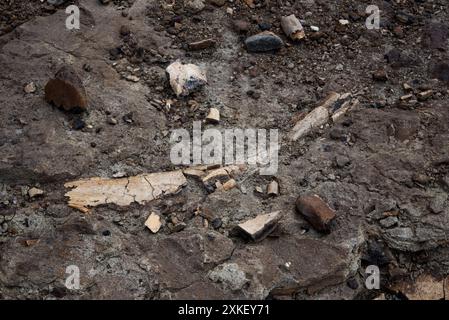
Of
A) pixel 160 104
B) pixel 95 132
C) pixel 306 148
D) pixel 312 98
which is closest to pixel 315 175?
pixel 306 148

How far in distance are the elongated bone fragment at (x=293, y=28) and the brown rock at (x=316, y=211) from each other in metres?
1.31

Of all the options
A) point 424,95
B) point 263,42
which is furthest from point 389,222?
point 263,42

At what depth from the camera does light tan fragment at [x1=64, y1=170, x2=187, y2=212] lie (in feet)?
9.50

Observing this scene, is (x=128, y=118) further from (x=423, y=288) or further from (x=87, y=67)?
(x=423, y=288)

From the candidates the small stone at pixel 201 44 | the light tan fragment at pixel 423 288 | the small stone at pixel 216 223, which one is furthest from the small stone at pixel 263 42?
the light tan fragment at pixel 423 288

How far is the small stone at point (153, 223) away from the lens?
2791 mm

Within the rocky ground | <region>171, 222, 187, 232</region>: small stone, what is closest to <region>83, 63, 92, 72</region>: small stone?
the rocky ground

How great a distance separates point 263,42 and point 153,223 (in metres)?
1.51

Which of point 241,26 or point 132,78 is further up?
point 241,26

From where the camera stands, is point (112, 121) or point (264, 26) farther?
point (264, 26)

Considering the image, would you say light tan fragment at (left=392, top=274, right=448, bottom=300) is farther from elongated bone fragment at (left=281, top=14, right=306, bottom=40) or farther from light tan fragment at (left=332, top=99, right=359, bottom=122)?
elongated bone fragment at (left=281, top=14, right=306, bottom=40)

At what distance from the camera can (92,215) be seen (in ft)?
9.26

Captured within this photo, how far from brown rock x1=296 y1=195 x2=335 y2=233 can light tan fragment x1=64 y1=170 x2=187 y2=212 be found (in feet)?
2.04

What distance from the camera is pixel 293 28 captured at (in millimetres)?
3750
